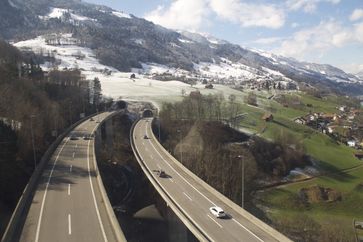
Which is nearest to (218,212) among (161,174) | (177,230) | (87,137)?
(177,230)

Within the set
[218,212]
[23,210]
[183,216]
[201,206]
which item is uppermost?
[23,210]

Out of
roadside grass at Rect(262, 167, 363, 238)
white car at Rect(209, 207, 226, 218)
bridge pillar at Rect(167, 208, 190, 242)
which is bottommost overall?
roadside grass at Rect(262, 167, 363, 238)

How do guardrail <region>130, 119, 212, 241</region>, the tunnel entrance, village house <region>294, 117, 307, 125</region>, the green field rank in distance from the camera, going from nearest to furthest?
guardrail <region>130, 119, 212, 241</region> < the green field < the tunnel entrance < village house <region>294, 117, 307, 125</region>

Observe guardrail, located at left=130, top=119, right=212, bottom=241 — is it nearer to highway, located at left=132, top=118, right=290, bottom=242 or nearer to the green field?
highway, located at left=132, top=118, right=290, bottom=242

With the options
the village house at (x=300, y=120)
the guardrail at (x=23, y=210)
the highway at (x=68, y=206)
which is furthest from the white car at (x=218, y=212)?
the village house at (x=300, y=120)

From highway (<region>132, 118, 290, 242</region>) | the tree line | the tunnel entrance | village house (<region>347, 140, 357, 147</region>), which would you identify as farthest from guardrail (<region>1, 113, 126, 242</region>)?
village house (<region>347, 140, 357, 147</region>)

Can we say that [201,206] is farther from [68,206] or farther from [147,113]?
[147,113]

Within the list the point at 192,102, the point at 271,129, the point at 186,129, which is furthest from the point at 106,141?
the point at 271,129
